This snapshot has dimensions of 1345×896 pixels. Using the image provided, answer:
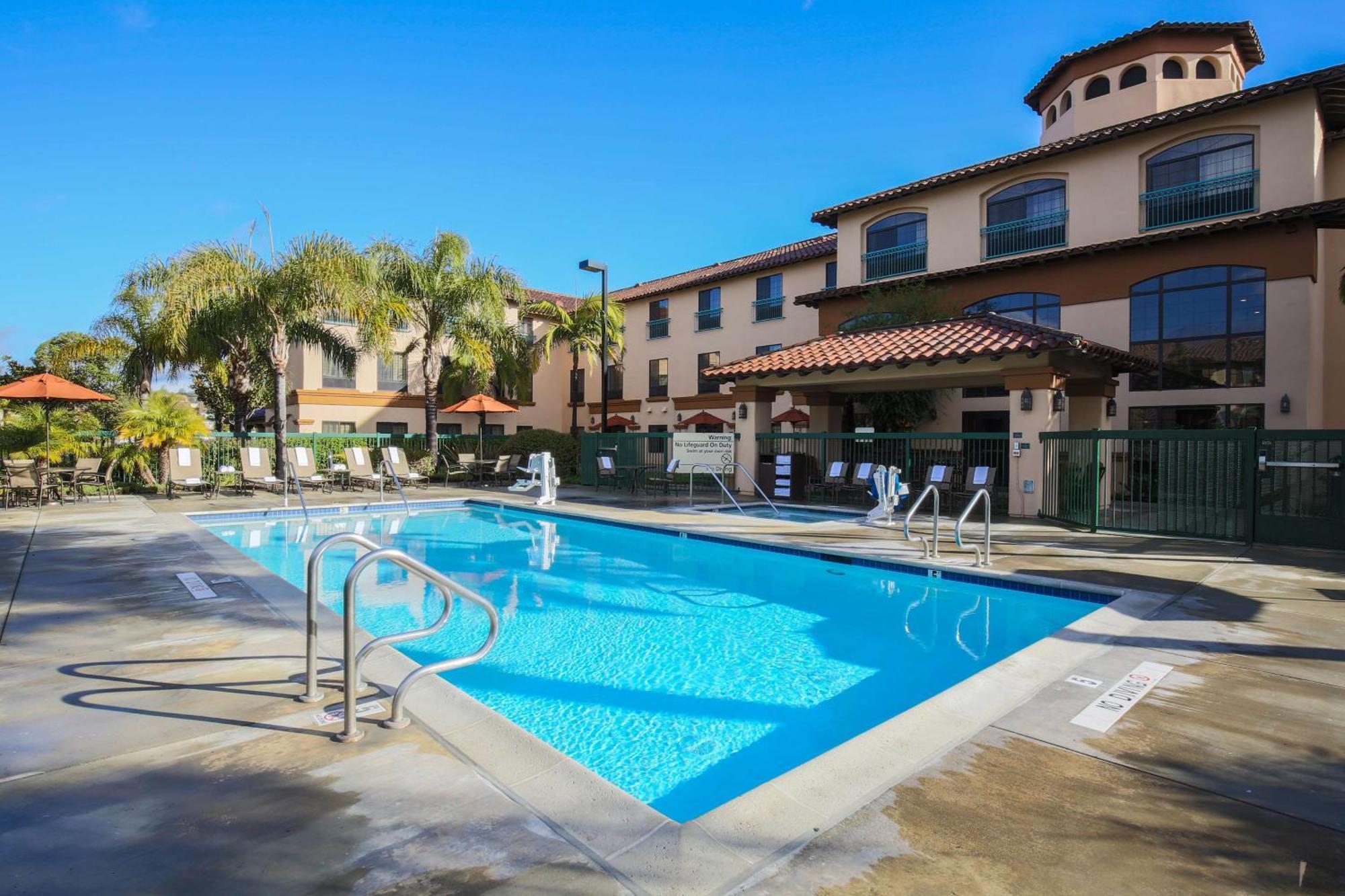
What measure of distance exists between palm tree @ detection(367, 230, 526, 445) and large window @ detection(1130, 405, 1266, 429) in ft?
62.8

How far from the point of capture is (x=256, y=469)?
1698 cm

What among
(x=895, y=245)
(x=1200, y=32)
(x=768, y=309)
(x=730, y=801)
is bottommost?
(x=730, y=801)

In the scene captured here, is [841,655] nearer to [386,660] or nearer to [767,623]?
[767,623]

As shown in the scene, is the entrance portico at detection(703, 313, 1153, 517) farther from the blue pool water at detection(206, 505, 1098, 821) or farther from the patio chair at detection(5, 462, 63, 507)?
the patio chair at detection(5, 462, 63, 507)

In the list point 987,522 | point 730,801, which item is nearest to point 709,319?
point 987,522

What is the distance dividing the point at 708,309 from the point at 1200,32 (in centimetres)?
1921

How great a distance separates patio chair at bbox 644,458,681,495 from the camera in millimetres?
18691

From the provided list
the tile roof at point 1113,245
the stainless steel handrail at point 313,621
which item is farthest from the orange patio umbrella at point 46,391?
the tile roof at point 1113,245

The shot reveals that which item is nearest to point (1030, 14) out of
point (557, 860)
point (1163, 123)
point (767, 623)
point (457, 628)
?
point (1163, 123)

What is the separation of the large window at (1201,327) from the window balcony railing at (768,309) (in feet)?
41.5

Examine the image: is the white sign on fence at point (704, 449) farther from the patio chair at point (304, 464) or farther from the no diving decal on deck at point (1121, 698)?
the no diving decal on deck at point (1121, 698)

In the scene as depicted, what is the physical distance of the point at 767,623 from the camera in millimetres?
7223

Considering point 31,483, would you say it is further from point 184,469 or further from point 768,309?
point 768,309

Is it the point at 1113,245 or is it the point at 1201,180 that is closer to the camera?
the point at 1201,180
